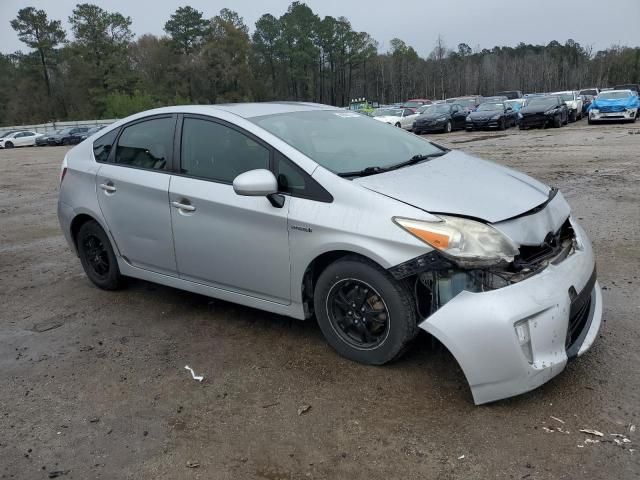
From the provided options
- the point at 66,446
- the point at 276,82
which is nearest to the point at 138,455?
the point at 66,446

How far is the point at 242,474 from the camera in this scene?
257 cm

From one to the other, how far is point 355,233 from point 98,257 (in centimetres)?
288

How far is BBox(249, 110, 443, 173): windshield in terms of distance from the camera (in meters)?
3.68

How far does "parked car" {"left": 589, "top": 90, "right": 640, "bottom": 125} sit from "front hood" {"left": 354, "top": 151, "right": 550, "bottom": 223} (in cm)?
2402

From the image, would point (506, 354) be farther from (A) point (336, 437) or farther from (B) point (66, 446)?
(B) point (66, 446)

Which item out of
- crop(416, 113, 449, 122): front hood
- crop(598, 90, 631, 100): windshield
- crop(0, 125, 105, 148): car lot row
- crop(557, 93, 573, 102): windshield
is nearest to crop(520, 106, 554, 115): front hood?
crop(598, 90, 631, 100): windshield

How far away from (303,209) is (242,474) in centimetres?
154

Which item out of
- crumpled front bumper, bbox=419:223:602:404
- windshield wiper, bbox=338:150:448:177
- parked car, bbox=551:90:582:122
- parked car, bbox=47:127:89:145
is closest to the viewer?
crumpled front bumper, bbox=419:223:602:404

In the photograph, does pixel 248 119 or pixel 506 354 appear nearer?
pixel 506 354

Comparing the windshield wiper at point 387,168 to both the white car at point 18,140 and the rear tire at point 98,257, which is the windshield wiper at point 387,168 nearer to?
the rear tire at point 98,257

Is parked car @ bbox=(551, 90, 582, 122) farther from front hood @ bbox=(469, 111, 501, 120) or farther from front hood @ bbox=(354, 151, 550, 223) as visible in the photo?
front hood @ bbox=(354, 151, 550, 223)

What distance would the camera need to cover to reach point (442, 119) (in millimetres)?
27094

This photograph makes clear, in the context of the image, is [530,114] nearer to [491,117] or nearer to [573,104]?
[491,117]

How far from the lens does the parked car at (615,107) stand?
24047 millimetres
